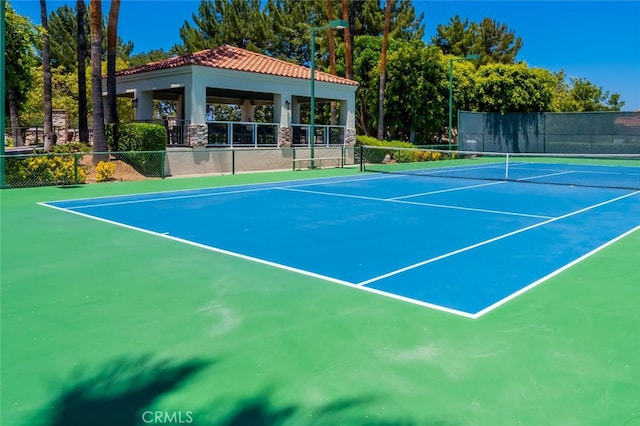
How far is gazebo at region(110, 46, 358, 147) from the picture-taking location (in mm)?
24484

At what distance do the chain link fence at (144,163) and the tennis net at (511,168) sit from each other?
2648 mm

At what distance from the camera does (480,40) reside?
195 ft

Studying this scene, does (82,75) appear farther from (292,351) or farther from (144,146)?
(292,351)

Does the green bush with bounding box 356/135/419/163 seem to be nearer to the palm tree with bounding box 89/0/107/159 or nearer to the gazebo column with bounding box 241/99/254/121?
the gazebo column with bounding box 241/99/254/121

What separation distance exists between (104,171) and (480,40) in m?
49.1

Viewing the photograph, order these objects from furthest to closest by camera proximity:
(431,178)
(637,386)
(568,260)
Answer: (431,178) < (568,260) < (637,386)

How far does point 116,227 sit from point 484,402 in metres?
8.64

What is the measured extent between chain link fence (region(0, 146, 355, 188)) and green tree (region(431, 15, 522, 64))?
32.4 m

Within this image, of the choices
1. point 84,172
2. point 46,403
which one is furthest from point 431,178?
point 46,403

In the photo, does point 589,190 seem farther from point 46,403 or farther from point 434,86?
point 434,86

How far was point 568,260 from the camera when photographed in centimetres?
823

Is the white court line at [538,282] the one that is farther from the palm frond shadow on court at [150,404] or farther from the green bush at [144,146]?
the green bush at [144,146]

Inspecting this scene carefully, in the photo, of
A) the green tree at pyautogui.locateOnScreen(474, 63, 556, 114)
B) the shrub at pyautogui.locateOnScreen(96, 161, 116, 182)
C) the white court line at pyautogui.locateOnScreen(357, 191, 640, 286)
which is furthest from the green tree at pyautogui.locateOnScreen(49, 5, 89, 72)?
the white court line at pyautogui.locateOnScreen(357, 191, 640, 286)

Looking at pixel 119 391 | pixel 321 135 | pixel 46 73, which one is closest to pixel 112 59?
pixel 46 73
